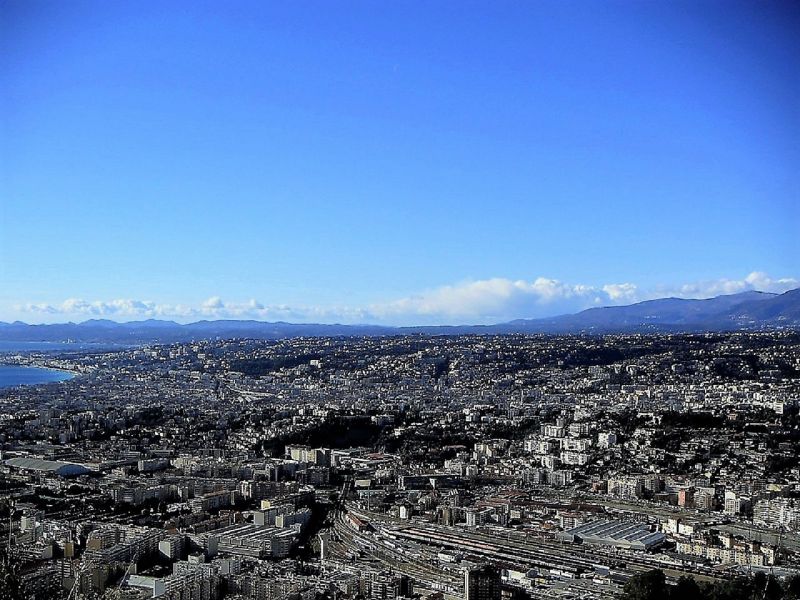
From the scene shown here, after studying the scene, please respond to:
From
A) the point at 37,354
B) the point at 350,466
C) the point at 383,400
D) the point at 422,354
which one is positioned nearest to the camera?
the point at 350,466

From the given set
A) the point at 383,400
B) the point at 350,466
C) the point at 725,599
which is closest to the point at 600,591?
the point at 725,599

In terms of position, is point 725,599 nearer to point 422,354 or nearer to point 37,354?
point 422,354

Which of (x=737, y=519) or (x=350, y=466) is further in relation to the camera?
(x=350, y=466)

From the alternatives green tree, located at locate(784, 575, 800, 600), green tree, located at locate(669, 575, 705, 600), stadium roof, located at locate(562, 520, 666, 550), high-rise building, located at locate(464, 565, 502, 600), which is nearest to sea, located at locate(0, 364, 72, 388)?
stadium roof, located at locate(562, 520, 666, 550)

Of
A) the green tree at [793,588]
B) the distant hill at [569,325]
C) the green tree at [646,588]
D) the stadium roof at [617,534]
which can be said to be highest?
the distant hill at [569,325]

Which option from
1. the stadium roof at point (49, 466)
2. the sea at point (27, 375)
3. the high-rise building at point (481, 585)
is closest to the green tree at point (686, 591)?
the high-rise building at point (481, 585)

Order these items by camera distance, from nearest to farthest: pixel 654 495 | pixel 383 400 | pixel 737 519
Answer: pixel 737 519 → pixel 654 495 → pixel 383 400

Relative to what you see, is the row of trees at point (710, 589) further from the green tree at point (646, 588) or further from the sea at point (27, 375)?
the sea at point (27, 375)
